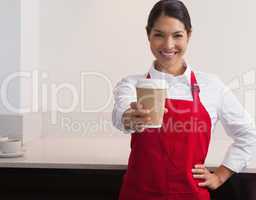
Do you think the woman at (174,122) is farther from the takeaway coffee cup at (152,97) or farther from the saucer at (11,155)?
the saucer at (11,155)

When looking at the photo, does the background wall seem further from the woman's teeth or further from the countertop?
the woman's teeth

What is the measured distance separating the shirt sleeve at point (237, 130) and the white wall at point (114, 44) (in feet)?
2.64

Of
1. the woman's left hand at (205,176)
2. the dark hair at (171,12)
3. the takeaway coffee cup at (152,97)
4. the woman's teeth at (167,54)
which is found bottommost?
Result: the woman's left hand at (205,176)

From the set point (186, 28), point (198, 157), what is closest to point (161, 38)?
point (186, 28)

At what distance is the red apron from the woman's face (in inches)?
5.8

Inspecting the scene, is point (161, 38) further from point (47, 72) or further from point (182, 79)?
point (47, 72)

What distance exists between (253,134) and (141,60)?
3.11 ft

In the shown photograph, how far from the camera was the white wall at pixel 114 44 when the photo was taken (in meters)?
2.12

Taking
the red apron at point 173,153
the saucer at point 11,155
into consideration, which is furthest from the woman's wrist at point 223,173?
the saucer at point 11,155

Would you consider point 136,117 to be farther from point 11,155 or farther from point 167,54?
point 11,155

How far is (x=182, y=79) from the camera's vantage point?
1.34 m

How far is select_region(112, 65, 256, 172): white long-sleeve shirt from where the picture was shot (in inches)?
52.0

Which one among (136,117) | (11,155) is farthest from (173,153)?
(11,155)

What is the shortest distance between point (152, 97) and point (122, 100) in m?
0.19
